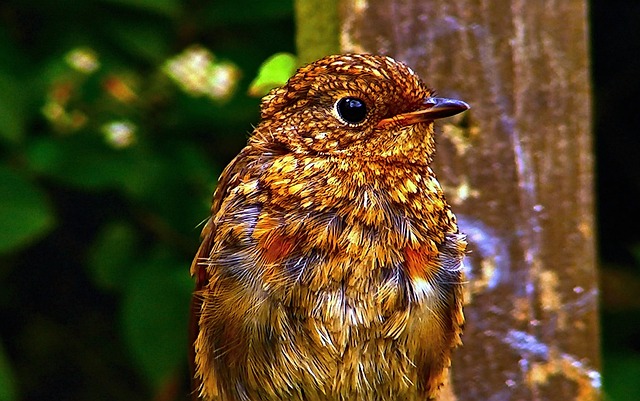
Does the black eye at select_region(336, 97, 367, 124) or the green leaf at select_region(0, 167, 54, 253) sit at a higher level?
the black eye at select_region(336, 97, 367, 124)

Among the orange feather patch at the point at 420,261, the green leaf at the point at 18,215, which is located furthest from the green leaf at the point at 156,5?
the orange feather patch at the point at 420,261

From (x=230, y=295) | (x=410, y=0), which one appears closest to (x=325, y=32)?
(x=410, y=0)

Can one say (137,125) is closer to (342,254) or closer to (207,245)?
(207,245)

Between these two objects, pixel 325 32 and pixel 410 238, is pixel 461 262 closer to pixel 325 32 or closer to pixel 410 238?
pixel 410 238

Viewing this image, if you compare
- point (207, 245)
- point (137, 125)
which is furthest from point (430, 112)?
point (137, 125)

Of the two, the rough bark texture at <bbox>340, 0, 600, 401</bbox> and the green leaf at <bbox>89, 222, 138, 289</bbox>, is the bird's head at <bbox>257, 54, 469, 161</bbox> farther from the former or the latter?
the green leaf at <bbox>89, 222, 138, 289</bbox>

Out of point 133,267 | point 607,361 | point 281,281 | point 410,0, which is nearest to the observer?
point 281,281

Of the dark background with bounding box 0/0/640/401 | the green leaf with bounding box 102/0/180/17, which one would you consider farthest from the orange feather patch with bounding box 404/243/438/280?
the green leaf with bounding box 102/0/180/17
